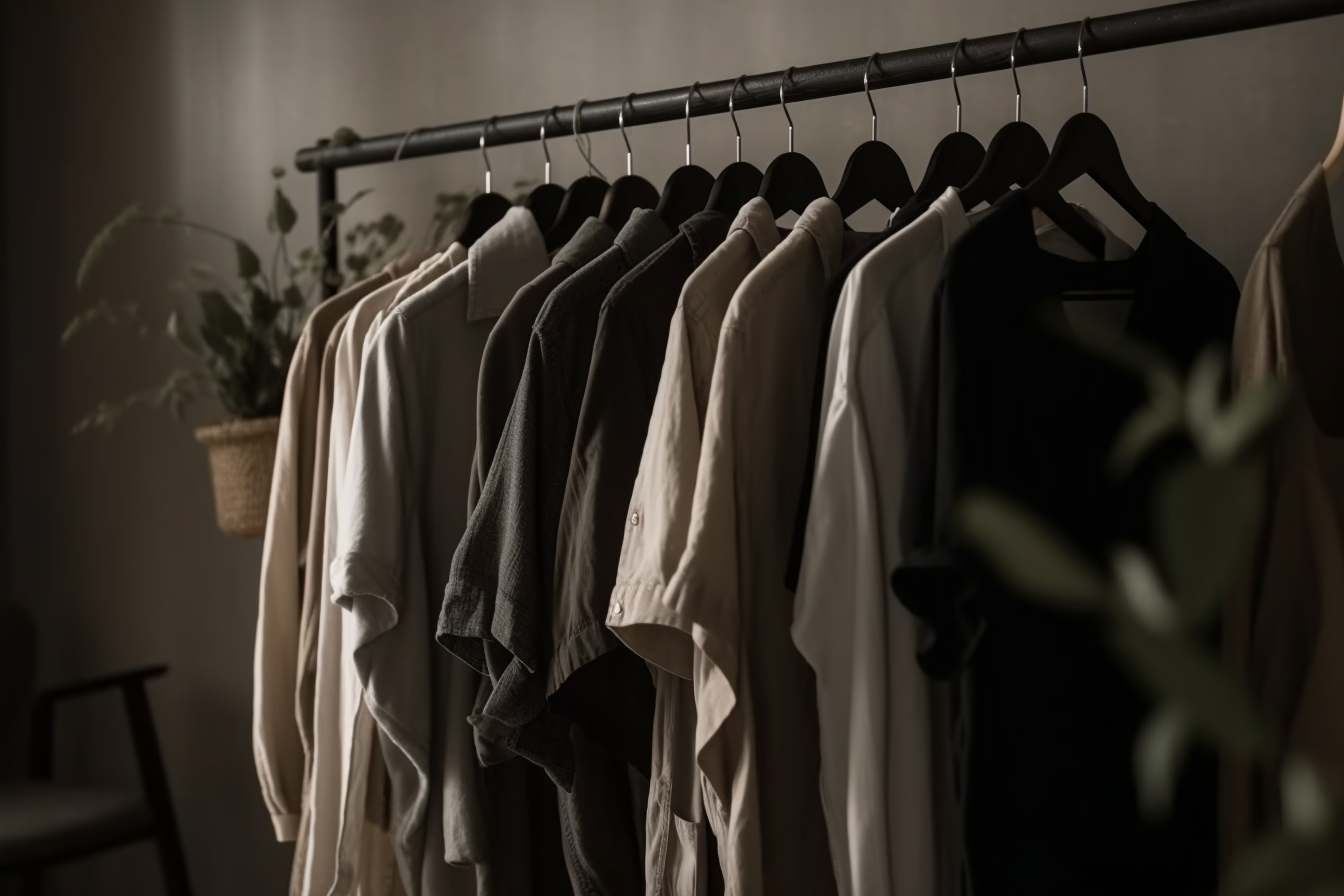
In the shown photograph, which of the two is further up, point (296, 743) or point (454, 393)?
point (454, 393)

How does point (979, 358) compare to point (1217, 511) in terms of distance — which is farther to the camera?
point (979, 358)

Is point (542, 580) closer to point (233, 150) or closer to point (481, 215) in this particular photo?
point (481, 215)

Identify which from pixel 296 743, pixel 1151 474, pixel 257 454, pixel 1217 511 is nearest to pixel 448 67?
pixel 257 454

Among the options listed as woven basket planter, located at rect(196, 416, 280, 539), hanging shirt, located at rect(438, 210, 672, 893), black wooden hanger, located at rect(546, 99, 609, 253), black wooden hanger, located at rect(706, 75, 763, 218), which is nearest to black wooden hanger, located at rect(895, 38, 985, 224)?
black wooden hanger, located at rect(706, 75, 763, 218)

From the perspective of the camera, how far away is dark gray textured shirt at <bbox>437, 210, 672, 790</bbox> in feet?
4.48

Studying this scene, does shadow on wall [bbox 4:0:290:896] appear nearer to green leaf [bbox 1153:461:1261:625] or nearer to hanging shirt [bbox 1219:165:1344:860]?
hanging shirt [bbox 1219:165:1344:860]

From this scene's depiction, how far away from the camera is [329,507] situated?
167 centimetres

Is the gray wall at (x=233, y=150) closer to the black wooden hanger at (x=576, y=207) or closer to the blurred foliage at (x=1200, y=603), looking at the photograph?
the black wooden hanger at (x=576, y=207)

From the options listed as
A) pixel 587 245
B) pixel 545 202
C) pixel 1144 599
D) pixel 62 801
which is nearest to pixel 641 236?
pixel 587 245

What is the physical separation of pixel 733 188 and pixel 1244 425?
1.40m

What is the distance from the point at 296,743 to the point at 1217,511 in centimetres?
173

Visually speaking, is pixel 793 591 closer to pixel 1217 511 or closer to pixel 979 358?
pixel 979 358

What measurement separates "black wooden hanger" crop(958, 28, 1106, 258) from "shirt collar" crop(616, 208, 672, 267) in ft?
1.09

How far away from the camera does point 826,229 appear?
1.36 metres
